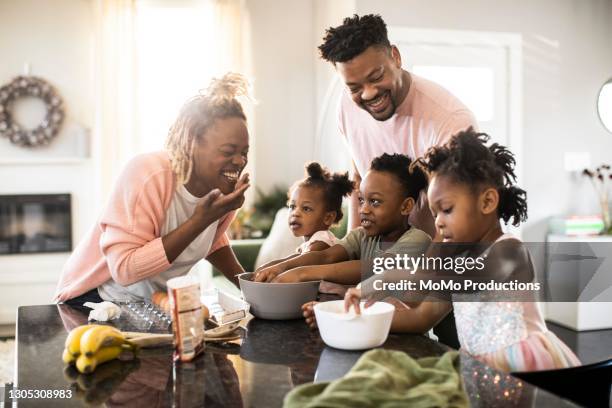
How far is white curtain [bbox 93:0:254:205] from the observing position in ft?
16.1

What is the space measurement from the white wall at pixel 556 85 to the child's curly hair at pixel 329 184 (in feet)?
9.37

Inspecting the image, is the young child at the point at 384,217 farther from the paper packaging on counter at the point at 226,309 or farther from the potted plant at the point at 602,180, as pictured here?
the potted plant at the point at 602,180

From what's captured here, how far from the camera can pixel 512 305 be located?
118cm

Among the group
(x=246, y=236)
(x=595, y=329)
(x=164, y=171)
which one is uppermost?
(x=164, y=171)

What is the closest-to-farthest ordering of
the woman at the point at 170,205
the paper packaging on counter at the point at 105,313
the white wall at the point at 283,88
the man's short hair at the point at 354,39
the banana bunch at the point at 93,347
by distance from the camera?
1. the banana bunch at the point at 93,347
2. the paper packaging on counter at the point at 105,313
3. the woman at the point at 170,205
4. the man's short hair at the point at 354,39
5. the white wall at the point at 283,88

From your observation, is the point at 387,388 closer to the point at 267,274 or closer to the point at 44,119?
the point at 267,274

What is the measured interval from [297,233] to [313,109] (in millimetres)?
3503

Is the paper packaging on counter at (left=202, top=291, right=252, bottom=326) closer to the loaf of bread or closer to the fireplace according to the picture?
the loaf of bread

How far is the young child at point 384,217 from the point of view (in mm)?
1613

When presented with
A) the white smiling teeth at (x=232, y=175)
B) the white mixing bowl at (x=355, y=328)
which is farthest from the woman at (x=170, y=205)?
the white mixing bowl at (x=355, y=328)

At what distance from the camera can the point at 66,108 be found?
5.07m

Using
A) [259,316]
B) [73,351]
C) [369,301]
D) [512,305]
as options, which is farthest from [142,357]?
[512,305]

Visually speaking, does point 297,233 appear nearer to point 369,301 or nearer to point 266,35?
point 369,301

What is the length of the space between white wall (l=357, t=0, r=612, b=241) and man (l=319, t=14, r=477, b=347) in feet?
9.88
